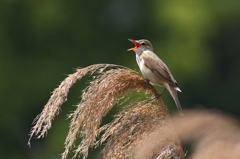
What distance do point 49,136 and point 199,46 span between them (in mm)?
6020

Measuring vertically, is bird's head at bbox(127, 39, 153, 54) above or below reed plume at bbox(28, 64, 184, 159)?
below

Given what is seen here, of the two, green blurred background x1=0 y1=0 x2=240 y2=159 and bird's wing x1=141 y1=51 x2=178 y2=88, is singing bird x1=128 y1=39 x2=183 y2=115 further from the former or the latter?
green blurred background x1=0 y1=0 x2=240 y2=159

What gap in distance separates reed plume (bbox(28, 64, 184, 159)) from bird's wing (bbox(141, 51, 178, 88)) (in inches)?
56.0

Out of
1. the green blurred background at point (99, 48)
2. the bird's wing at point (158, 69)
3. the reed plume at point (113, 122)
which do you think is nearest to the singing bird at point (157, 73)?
the bird's wing at point (158, 69)

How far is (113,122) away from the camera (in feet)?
11.9

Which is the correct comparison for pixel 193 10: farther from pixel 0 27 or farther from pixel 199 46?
pixel 0 27

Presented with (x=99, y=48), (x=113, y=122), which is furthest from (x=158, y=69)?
(x=99, y=48)

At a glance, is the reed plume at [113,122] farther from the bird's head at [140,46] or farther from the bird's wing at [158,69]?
the bird's head at [140,46]

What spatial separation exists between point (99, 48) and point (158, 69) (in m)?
13.3

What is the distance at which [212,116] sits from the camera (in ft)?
9.54

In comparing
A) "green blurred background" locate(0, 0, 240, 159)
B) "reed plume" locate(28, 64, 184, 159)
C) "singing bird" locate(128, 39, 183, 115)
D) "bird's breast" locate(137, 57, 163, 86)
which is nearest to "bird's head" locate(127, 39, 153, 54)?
"singing bird" locate(128, 39, 183, 115)

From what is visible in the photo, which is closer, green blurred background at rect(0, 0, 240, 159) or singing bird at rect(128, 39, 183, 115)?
singing bird at rect(128, 39, 183, 115)

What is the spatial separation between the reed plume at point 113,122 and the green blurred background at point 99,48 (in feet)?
38.8

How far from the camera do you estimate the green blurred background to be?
16719 mm
